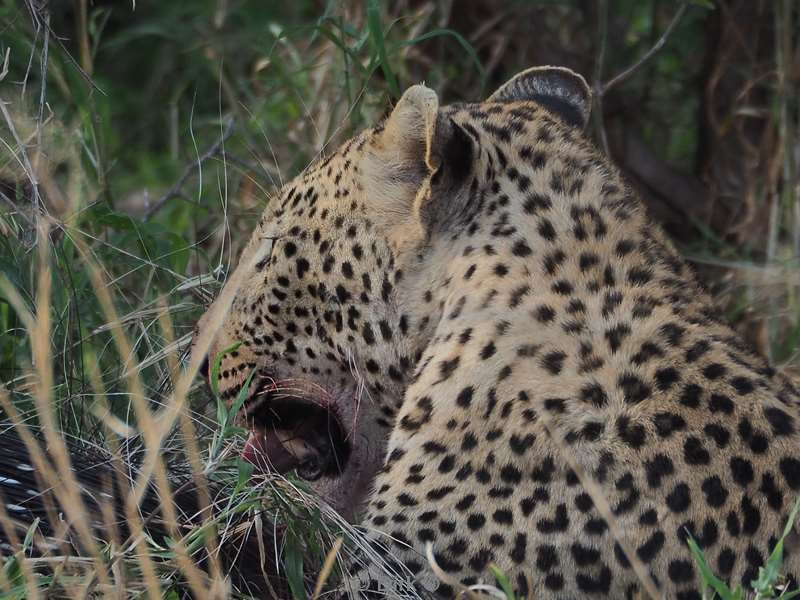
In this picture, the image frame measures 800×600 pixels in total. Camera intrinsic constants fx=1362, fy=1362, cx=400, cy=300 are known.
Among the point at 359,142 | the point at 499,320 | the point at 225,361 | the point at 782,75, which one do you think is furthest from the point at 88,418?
the point at 782,75

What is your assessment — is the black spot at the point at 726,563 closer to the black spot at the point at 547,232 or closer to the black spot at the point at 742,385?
the black spot at the point at 742,385

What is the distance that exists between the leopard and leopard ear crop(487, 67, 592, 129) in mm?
196

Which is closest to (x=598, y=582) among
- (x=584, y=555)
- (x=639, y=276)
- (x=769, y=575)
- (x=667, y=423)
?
(x=584, y=555)

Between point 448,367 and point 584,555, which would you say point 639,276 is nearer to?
point 448,367

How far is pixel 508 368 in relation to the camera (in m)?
2.79

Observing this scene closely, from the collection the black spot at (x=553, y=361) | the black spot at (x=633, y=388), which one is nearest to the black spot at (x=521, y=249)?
the black spot at (x=553, y=361)

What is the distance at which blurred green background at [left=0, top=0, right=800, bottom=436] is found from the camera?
12.5 ft

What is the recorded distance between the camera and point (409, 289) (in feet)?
9.78

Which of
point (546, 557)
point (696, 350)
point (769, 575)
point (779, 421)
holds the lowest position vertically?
point (546, 557)

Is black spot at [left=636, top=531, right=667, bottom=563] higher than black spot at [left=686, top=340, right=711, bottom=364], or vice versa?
black spot at [left=686, top=340, right=711, bottom=364]

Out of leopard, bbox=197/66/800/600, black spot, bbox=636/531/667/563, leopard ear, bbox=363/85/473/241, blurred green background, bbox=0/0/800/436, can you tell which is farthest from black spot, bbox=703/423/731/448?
blurred green background, bbox=0/0/800/436

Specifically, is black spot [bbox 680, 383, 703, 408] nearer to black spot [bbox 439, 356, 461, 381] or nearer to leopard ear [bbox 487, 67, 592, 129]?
black spot [bbox 439, 356, 461, 381]

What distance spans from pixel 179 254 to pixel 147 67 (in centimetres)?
483

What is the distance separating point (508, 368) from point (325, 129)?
2445 mm
